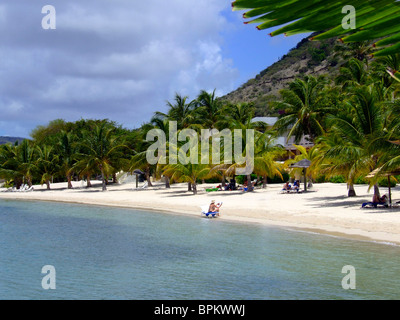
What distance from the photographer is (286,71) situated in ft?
411

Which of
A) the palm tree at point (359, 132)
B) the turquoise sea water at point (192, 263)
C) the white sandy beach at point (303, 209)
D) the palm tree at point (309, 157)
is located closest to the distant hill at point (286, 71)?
the palm tree at point (309, 157)

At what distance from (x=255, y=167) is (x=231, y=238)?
1424cm

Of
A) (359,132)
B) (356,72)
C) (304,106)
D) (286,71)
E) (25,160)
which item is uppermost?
(286,71)

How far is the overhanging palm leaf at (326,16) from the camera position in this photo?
2.54 ft

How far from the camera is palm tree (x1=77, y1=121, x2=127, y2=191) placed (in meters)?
44.3

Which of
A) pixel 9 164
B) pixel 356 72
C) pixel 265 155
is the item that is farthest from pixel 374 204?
pixel 9 164

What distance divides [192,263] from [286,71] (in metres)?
118

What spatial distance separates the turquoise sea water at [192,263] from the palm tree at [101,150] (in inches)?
885

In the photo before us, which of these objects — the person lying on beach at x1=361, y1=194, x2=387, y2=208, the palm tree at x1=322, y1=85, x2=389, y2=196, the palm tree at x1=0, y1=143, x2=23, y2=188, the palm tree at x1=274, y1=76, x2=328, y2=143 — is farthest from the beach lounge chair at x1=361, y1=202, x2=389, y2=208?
the palm tree at x1=0, y1=143, x2=23, y2=188

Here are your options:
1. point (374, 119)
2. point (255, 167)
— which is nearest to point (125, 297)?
point (374, 119)

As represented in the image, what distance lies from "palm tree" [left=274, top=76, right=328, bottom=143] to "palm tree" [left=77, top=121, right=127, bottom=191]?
56.4 ft

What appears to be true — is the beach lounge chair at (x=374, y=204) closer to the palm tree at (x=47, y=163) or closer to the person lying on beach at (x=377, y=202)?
the person lying on beach at (x=377, y=202)

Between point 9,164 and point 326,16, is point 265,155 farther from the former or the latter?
point 9,164
